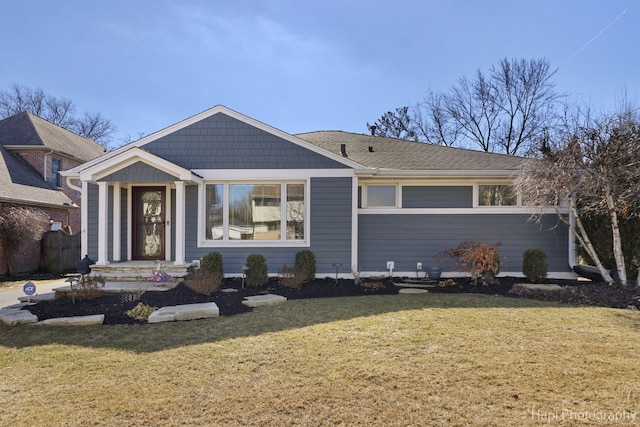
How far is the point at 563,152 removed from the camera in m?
7.22

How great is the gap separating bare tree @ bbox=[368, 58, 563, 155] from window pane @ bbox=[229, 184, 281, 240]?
67.6 ft

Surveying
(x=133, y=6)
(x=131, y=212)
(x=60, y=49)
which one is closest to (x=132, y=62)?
(x=60, y=49)

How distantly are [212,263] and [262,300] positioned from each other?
241 centimetres

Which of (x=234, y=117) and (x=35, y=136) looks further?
(x=35, y=136)

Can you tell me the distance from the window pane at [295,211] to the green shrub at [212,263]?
181cm

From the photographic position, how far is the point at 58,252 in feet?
38.4

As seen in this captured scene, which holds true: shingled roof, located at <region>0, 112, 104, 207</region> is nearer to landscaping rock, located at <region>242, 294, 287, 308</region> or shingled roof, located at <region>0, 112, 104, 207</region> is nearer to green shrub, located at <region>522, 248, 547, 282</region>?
landscaping rock, located at <region>242, 294, 287, 308</region>

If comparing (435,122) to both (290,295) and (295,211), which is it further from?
(290,295)

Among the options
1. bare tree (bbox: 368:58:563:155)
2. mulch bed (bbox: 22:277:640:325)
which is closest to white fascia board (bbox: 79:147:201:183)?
mulch bed (bbox: 22:277:640:325)

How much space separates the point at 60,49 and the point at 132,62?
3.98m

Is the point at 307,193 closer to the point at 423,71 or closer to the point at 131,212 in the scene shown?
the point at 131,212

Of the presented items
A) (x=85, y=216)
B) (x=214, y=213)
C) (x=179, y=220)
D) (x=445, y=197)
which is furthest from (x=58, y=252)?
(x=445, y=197)

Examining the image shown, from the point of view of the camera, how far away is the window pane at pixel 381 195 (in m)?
9.58

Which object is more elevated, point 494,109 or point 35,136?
point 494,109
